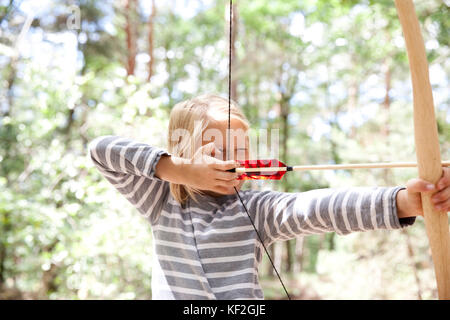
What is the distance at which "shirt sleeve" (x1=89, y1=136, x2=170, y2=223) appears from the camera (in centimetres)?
83

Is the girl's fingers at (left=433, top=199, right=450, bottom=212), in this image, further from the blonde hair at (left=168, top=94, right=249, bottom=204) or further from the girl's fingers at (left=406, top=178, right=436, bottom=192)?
the blonde hair at (left=168, top=94, right=249, bottom=204)

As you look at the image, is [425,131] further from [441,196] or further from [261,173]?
[261,173]

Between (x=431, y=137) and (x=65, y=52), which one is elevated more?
(x=65, y=52)

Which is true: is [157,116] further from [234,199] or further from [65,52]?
[65,52]

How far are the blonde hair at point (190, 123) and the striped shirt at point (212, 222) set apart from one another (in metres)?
0.03

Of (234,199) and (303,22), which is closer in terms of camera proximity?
(234,199)

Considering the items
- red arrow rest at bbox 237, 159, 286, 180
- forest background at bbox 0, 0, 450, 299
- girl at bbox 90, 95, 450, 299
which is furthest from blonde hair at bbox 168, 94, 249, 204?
forest background at bbox 0, 0, 450, 299

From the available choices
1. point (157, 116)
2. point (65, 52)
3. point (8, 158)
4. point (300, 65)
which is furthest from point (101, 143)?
point (300, 65)

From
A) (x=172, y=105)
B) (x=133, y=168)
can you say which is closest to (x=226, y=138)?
(x=133, y=168)

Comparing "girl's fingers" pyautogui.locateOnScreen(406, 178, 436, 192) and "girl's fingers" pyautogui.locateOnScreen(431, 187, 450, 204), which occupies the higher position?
"girl's fingers" pyautogui.locateOnScreen(406, 178, 436, 192)

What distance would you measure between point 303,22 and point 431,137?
5.70 m

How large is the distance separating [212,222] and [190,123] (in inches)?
8.6

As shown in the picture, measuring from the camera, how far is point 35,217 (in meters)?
2.71
